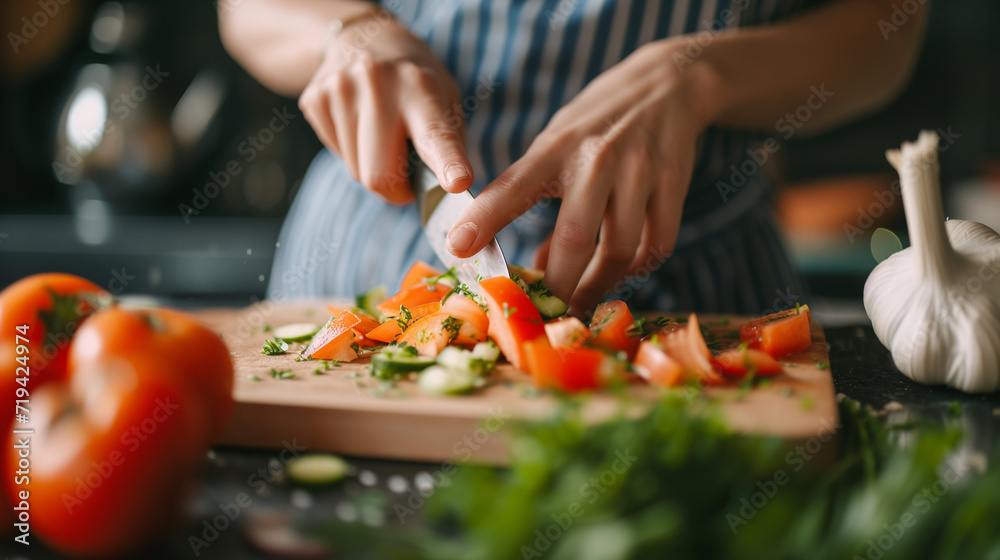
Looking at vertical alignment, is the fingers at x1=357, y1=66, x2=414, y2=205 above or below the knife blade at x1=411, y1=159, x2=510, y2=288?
above

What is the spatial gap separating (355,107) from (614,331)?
70 cm

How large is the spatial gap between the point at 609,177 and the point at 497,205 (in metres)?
0.21

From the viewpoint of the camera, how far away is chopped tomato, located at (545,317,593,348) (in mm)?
1026

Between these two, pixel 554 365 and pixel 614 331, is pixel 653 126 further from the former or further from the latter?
pixel 554 365

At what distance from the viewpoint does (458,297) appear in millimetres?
1226

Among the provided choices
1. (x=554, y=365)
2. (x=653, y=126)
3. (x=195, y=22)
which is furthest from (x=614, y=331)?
(x=195, y=22)

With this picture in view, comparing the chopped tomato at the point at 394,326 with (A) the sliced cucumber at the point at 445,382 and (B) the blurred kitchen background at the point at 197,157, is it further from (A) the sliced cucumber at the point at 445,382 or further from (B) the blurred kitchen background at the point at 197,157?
(B) the blurred kitchen background at the point at 197,157
